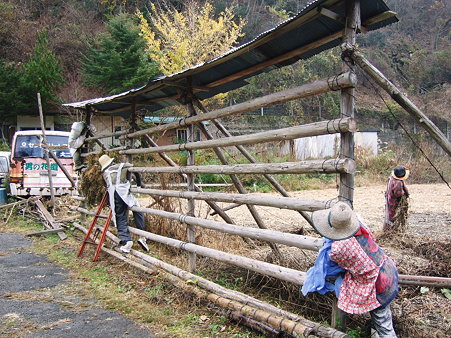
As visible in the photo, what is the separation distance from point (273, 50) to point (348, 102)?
1.46m

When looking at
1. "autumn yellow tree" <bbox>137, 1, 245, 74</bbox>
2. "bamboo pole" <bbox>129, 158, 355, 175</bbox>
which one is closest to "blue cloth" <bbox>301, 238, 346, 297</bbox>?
"bamboo pole" <bbox>129, 158, 355, 175</bbox>

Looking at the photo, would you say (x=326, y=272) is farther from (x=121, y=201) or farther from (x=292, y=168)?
(x=121, y=201)

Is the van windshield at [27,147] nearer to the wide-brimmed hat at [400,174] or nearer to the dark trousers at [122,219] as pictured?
the dark trousers at [122,219]

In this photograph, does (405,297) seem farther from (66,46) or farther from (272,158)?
(66,46)

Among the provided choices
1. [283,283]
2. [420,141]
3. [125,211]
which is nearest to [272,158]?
[420,141]

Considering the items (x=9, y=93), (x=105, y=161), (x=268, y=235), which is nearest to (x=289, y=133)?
(x=268, y=235)

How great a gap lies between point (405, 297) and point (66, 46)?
29.6 meters

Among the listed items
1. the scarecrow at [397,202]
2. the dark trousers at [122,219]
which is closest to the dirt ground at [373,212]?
the scarecrow at [397,202]

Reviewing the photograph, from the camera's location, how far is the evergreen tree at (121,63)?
21.8 metres

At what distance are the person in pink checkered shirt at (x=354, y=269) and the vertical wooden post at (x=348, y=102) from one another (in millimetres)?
326

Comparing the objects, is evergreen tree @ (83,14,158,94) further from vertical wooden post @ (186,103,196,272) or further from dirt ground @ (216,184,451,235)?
vertical wooden post @ (186,103,196,272)

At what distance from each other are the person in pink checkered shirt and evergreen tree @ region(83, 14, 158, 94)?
1955 cm

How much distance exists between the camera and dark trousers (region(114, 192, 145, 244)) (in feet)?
22.1

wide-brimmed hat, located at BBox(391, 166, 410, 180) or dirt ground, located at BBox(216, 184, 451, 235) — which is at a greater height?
wide-brimmed hat, located at BBox(391, 166, 410, 180)
